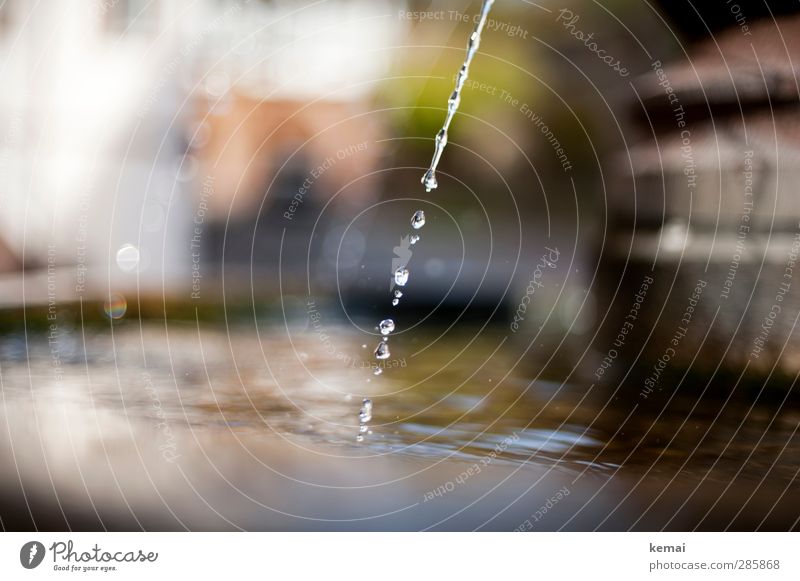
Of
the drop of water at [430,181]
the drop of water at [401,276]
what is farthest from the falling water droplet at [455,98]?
the drop of water at [401,276]

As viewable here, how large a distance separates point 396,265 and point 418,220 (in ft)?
0.23

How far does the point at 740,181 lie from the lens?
0.96 m

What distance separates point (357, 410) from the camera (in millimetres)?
918

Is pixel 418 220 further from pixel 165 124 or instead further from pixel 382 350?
pixel 165 124

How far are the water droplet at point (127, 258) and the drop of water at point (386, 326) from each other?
25cm

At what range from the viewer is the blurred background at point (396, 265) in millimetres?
824

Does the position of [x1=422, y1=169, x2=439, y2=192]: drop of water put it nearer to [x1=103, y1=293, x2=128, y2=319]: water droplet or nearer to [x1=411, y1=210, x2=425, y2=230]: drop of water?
[x1=411, y1=210, x2=425, y2=230]: drop of water

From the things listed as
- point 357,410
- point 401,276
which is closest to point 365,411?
Answer: point 357,410

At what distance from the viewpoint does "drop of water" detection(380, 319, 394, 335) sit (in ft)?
3.00
